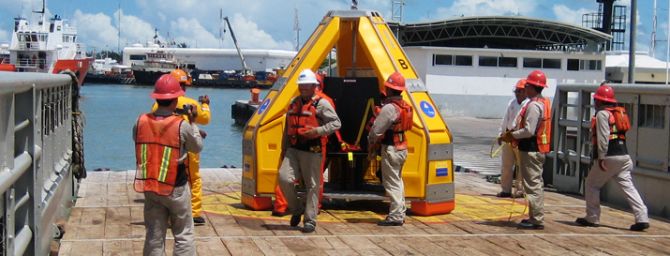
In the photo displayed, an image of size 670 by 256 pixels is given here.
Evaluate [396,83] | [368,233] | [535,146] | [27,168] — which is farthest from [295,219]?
[27,168]

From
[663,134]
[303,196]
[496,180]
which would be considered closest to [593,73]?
[496,180]

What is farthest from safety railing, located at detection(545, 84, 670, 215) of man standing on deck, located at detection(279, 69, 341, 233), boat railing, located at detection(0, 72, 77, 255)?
boat railing, located at detection(0, 72, 77, 255)

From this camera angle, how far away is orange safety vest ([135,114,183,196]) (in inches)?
247

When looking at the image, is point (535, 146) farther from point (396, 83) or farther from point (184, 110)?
point (184, 110)

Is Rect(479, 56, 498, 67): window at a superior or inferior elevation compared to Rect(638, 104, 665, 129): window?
superior

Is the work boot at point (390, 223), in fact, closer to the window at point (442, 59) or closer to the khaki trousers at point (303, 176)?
the khaki trousers at point (303, 176)

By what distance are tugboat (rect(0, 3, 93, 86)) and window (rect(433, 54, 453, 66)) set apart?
38.1m

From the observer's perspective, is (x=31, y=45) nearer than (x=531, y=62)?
No

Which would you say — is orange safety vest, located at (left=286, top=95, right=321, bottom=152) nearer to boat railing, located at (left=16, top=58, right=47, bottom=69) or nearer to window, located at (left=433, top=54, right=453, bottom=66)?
window, located at (left=433, top=54, right=453, bottom=66)

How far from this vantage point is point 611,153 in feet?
31.4

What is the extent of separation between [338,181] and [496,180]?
429cm

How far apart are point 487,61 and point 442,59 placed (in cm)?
260

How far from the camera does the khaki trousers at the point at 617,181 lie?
31.6 ft

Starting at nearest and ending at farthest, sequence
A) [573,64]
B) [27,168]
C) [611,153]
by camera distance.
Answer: [27,168] → [611,153] → [573,64]
